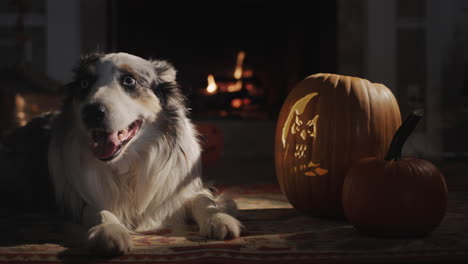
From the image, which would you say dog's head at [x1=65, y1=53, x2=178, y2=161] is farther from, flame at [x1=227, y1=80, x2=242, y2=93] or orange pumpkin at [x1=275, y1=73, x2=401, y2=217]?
flame at [x1=227, y1=80, x2=242, y2=93]

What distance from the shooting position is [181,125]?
6.23ft

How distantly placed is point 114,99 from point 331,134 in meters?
0.85

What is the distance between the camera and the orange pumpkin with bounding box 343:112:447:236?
5.13 ft

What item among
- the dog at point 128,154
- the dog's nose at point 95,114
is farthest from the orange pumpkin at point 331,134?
the dog's nose at point 95,114

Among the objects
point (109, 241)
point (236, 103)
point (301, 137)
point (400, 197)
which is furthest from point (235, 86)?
point (109, 241)

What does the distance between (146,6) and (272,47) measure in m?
1.38

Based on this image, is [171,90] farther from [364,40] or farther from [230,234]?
[364,40]

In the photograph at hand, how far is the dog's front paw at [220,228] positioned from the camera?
5.27ft

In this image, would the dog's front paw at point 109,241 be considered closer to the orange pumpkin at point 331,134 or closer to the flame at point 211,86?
the orange pumpkin at point 331,134

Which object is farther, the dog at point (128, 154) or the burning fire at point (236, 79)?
the burning fire at point (236, 79)

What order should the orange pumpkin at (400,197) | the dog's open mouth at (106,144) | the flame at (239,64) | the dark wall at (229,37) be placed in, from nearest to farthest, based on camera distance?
1. the orange pumpkin at (400,197)
2. the dog's open mouth at (106,144)
3. the dark wall at (229,37)
4. the flame at (239,64)

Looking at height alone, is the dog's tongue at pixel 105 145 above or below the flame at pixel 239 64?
below

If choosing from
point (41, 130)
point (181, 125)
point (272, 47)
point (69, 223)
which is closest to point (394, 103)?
point (181, 125)

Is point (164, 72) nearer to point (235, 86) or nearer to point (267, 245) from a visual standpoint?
point (267, 245)
